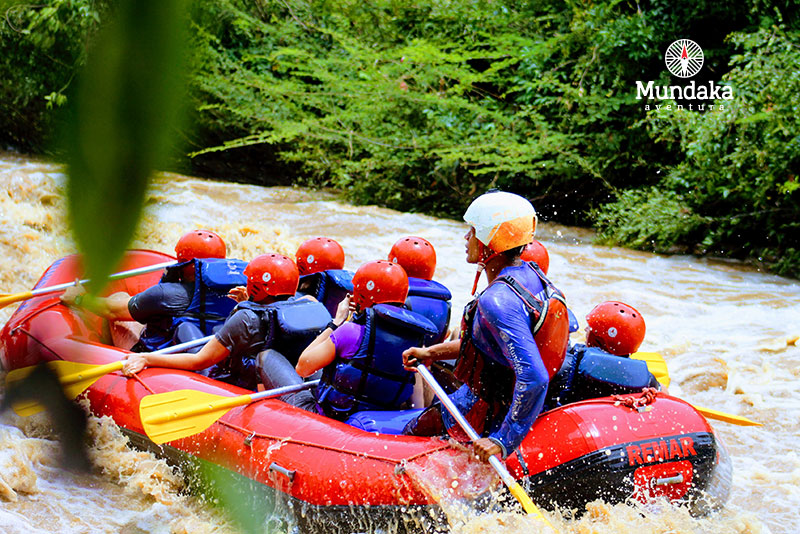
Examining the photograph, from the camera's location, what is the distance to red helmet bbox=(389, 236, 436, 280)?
4.19m

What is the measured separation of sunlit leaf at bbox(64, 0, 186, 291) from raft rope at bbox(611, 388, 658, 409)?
9.19ft

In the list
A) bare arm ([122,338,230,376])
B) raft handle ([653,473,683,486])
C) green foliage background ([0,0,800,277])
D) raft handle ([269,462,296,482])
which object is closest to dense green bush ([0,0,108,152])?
raft handle ([653,473,683,486])

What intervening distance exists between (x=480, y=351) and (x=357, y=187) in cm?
916

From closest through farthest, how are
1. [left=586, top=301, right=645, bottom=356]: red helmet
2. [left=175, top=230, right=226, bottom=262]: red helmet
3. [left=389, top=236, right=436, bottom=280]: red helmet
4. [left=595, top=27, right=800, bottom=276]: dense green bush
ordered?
[left=586, top=301, right=645, bottom=356]: red helmet, [left=389, top=236, right=436, bottom=280]: red helmet, [left=175, top=230, right=226, bottom=262]: red helmet, [left=595, top=27, right=800, bottom=276]: dense green bush

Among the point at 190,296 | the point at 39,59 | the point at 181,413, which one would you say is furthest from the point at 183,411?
the point at 39,59

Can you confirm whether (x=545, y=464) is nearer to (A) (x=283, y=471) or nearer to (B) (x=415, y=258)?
(A) (x=283, y=471)

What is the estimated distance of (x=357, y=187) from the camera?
11.8m

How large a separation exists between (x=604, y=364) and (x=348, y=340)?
1018 millimetres

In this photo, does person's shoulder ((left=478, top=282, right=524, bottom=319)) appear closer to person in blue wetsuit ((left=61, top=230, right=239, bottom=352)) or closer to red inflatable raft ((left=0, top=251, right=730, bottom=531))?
red inflatable raft ((left=0, top=251, right=730, bottom=531))

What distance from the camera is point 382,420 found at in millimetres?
3357

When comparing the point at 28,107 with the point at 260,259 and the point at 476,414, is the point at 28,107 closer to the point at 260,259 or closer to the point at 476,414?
the point at 476,414

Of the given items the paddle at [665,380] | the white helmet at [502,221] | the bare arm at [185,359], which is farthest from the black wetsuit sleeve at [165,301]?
the paddle at [665,380]

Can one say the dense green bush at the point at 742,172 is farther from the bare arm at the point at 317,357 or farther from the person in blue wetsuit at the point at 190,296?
the bare arm at the point at 317,357

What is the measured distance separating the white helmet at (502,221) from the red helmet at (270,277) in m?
1.33
